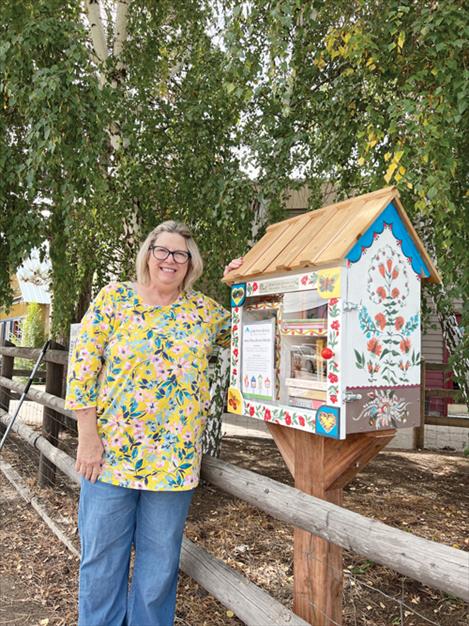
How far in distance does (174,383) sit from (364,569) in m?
2.16

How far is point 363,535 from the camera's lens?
5.59 feet

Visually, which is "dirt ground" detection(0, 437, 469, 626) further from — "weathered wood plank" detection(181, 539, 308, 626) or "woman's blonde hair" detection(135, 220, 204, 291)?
"woman's blonde hair" detection(135, 220, 204, 291)

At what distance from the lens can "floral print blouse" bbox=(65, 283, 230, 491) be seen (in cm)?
209

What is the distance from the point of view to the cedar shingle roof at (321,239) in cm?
173

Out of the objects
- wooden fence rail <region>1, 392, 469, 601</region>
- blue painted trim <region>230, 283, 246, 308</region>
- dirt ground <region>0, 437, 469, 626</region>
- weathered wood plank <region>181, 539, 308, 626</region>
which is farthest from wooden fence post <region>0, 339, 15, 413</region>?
blue painted trim <region>230, 283, 246, 308</region>

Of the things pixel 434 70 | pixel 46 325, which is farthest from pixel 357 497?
pixel 46 325

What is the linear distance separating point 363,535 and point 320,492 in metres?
0.29

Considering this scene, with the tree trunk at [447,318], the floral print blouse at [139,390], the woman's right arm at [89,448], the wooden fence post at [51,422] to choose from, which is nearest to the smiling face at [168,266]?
the floral print blouse at [139,390]

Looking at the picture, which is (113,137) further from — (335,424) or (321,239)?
(335,424)

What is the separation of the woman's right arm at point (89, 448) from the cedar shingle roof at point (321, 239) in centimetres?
83

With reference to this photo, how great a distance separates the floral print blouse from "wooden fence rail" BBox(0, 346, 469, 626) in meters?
0.34

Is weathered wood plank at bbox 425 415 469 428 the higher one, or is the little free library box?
the little free library box

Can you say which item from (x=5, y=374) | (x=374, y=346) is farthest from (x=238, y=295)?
(x=5, y=374)

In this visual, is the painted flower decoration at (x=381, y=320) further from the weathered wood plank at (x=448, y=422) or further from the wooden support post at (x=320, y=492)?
the weathered wood plank at (x=448, y=422)
